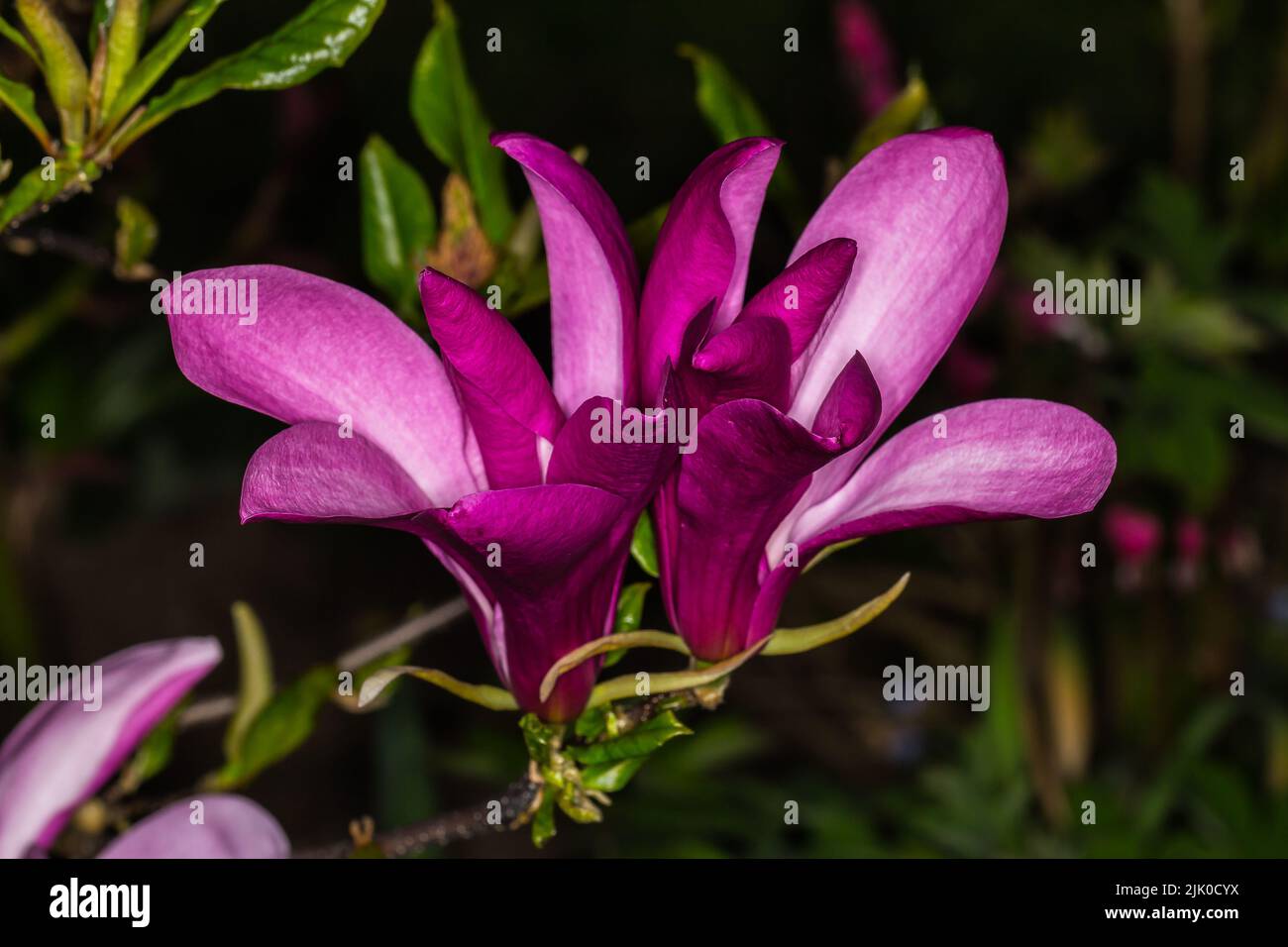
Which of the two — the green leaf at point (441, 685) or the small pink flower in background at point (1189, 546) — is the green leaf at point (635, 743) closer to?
the green leaf at point (441, 685)

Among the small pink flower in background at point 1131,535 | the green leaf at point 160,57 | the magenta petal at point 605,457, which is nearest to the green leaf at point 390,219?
the green leaf at point 160,57

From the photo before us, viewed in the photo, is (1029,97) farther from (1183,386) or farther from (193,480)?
(193,480)

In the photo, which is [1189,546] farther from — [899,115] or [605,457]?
[605,457]

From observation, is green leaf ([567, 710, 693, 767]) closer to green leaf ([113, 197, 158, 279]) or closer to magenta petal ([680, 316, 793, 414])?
magenta petal ([680, 316, 793, 414])

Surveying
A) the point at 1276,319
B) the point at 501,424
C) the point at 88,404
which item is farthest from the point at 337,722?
the point at 501,424

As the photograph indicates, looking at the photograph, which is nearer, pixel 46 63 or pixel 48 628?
pixel 46 63
